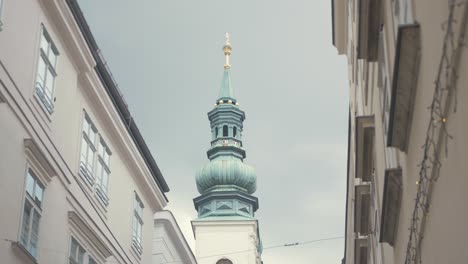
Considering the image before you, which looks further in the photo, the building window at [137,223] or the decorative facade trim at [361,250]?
the building window at [137,223]

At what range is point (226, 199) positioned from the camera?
215 feet

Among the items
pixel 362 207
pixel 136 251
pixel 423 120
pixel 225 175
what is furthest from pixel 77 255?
pixel 225 175

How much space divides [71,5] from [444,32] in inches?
577

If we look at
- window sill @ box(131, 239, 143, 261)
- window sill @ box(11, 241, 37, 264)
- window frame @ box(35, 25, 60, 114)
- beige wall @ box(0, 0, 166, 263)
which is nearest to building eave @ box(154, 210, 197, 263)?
window sill @ box(131, 239, 143, 261)

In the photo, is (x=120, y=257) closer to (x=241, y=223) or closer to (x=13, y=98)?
(x=13, y=98)

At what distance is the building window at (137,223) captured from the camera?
82.0 ft

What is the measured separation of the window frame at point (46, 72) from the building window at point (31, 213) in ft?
5.53

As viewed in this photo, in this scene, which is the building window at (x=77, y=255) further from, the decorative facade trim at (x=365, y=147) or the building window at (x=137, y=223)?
the decorative facade trim at (x=365, y=147)

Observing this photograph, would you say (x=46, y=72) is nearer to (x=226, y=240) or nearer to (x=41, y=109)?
(x=41, y=109)

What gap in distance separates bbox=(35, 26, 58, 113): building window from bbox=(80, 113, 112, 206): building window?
94.7 inches

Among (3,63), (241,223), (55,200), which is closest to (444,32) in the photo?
(3,63)

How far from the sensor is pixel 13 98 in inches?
619

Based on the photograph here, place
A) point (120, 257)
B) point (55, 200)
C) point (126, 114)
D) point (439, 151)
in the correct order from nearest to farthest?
point (439, 151), point (55, 200), point (120, 257), point (126, 114)

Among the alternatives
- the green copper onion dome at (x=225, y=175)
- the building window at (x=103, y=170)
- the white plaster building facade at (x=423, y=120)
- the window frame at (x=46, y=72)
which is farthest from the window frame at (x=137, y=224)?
the green copper onion dome at (x=225, y=175)
